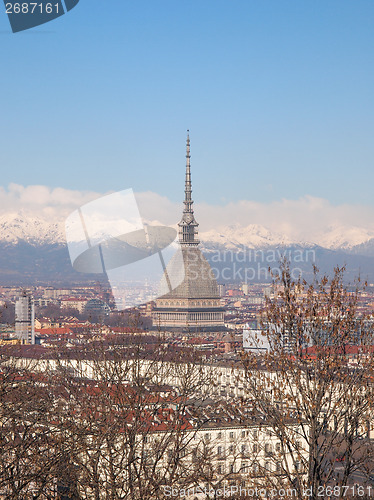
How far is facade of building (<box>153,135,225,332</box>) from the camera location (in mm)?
101438

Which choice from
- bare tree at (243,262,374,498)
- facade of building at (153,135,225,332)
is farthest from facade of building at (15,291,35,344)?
bare tree at (243,262,374,498)

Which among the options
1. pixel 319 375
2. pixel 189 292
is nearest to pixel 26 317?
pixel 189 292

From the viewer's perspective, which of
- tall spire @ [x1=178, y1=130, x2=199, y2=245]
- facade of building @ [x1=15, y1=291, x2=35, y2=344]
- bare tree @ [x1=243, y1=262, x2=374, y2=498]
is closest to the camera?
bare tree @ [x1=243, y1=262, x2=374, y2=498]

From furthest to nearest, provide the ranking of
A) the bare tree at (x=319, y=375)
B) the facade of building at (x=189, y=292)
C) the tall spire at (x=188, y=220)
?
the tall spire at (x=188, y=220) → the facade of building at (x=189, y=292) → the bare tree at (x=319, y=375)

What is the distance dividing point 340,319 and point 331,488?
199 centimetres

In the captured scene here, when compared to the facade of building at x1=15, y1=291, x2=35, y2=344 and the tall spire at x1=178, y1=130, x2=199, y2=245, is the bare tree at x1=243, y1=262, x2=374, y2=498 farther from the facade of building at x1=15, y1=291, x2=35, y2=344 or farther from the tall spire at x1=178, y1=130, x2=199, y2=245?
the tall spire at x1=178, y1=130, x2=199, y2=245

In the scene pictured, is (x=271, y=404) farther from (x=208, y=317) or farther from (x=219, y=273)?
(x=219, y=273)

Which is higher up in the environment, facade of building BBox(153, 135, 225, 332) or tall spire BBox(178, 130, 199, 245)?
tall spire BBox(178, 130, 199, 245)

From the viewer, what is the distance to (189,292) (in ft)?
345

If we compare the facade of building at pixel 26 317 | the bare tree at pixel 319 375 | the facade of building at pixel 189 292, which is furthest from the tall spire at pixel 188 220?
the bare tree at pixel 319 375

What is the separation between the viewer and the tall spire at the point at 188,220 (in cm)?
10725

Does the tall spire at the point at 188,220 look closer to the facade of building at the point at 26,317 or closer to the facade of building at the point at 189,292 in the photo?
the facade of building at the point at 189,292

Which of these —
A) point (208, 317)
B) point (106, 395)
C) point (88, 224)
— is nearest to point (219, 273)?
point (208, 317)

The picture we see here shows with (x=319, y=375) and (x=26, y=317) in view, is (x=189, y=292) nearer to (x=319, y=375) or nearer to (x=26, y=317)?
(x=26, y=317)
